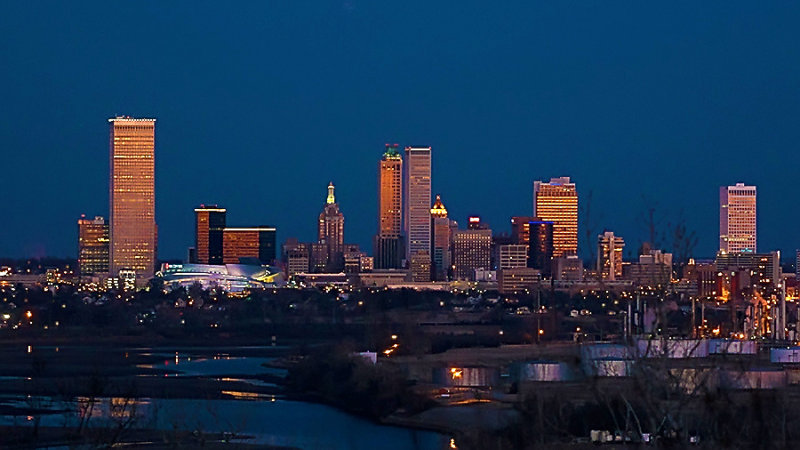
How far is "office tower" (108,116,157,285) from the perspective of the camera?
175625 millimetres

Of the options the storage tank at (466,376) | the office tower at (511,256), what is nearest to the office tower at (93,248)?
the office tower at (511,256)

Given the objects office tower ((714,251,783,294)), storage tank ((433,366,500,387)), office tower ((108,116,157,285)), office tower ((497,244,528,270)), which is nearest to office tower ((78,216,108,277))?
office tower ((108,116,157,285))

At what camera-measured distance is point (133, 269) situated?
174 meters

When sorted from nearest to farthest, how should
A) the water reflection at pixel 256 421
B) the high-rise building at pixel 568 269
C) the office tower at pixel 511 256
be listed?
the water reflection at pixel 256 421 < the high-rise building at pixel 568 269 < the office tower at pixel 511 256

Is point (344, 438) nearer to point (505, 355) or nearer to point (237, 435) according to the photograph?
point (237, 435)

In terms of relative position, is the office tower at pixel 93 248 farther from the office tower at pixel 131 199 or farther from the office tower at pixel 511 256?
the office tower at pixel 511 256

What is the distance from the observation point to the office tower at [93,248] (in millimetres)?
179000

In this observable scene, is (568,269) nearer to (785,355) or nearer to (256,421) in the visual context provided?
(785,355)

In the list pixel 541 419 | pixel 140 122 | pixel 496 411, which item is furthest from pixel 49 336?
pixel 140 122

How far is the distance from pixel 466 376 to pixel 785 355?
447 inches

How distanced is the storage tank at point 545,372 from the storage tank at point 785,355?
7.86m

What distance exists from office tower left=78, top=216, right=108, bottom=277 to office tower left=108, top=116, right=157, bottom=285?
3.04m

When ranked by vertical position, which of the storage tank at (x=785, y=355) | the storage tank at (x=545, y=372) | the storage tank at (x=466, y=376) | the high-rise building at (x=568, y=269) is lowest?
the storage tank at (x=466, y=376)

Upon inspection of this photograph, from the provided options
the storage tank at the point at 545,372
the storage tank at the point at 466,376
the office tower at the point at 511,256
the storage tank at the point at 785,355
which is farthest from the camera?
the office tower at the point at 511,256
